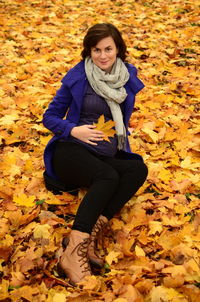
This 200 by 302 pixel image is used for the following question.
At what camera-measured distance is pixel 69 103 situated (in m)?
2.61

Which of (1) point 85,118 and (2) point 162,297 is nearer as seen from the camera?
(2) point 162,297

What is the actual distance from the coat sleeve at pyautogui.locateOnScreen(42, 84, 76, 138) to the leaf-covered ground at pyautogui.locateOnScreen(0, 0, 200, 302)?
1.89ft

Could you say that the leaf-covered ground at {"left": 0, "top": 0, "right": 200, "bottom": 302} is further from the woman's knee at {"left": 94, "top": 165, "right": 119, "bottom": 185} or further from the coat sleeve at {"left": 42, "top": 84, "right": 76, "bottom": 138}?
the coat sleeve at {"left": 42, "top": 84, "right": 76, "bottom": 138}

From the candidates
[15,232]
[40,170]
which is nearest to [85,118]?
[40,170]

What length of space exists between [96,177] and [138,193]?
659mm

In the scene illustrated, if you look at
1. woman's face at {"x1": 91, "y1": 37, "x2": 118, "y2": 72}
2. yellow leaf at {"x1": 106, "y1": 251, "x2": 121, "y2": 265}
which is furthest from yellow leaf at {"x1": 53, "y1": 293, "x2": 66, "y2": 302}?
woman's face at {"x1": 91, "y1": 37, "x2": 118, "y2": 72}

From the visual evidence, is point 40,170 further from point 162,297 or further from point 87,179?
point 162,297

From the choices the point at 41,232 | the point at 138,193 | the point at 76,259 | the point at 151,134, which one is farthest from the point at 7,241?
the point at 151,134

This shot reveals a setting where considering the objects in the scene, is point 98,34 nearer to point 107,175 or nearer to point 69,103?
point 69,103

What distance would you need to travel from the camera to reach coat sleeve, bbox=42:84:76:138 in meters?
2.47

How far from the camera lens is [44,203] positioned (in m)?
2.62

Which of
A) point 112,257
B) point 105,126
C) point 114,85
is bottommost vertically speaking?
point 112,257

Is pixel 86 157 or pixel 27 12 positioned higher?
pixel 27 12

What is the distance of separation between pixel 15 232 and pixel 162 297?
1.15 metres
